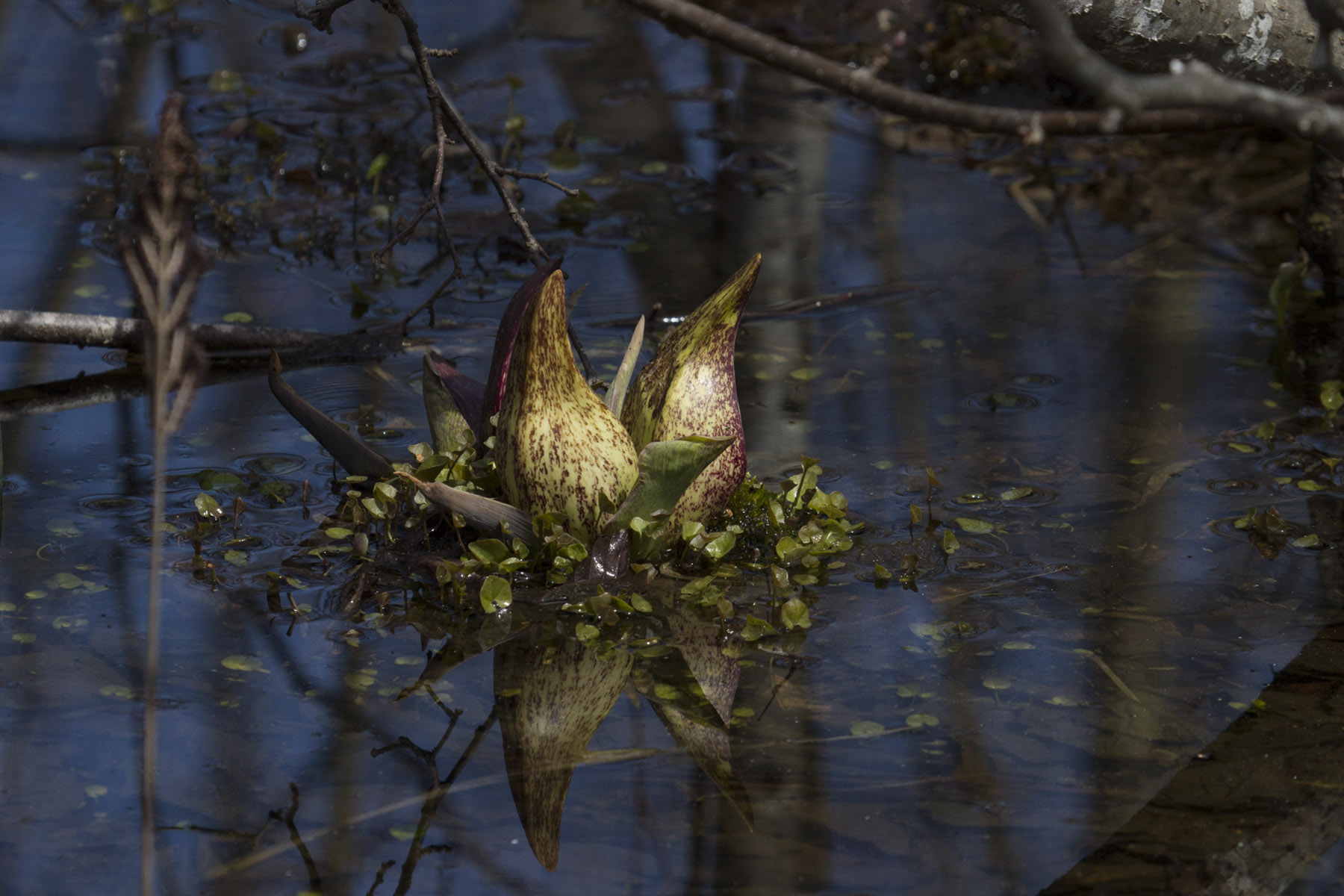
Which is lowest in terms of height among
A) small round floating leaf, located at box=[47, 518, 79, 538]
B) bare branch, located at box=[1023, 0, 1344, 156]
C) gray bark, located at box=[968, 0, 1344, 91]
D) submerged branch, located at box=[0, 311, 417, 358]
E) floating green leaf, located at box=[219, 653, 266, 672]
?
floating green leaf, located at box=[219, 653, 266, 672]

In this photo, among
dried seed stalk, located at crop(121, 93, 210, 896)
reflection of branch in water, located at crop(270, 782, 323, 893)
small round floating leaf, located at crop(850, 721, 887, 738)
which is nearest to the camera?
dried seed stalk, located at crop(121, 93, 210, 896)

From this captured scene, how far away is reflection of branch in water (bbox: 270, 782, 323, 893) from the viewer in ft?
7.43

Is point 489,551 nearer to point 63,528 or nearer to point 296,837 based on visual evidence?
point 296,837

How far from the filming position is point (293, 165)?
19.9 ft

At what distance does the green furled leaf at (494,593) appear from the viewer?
3000 mm

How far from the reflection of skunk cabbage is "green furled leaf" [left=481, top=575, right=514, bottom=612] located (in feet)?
0.45

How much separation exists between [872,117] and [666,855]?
555 cm

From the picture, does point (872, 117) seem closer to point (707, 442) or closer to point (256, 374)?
point (256, 374)

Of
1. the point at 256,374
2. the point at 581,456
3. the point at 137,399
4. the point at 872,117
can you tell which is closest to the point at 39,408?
the point at 137,399

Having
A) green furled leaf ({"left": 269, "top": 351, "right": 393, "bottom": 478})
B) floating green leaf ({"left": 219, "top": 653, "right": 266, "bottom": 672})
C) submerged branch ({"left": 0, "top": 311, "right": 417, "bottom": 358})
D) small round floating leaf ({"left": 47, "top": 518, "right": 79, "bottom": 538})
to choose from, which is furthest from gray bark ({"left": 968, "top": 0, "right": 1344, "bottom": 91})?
small round floating leaf ({"left": 47, "top": 518, "right": 79, "bottom": 538})

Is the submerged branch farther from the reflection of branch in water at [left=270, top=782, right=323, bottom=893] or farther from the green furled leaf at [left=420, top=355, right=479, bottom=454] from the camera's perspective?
the reflection of branch in water at [left=270, top=782, right=323, bottom=893]

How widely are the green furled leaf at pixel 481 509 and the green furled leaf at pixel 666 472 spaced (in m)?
0.20

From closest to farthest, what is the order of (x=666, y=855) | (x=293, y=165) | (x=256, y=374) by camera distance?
(x=666, y=855)
(x=256, y=374)
(x=293, y=165)

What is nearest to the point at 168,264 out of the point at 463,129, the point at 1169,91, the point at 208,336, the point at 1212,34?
the point at 1169,91
